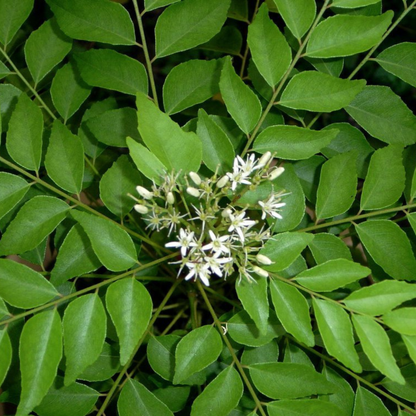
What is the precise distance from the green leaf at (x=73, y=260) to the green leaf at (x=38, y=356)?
8cm

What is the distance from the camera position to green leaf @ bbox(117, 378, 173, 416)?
2.29 ft

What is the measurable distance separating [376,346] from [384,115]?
0.38 meters

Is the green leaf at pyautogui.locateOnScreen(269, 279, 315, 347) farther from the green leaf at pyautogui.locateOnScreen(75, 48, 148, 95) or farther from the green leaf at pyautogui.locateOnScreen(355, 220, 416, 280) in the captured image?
the green leaf at pyautogui.locateOnScreen(75, 48, 148, 95)

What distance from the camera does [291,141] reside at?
68 centimetres

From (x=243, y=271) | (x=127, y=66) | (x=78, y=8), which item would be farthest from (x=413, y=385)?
(x=78, y=8)

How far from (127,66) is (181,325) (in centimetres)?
56

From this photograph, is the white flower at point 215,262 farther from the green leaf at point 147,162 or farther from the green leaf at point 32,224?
the green leaf at point 32,224

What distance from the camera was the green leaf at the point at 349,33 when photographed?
68 centimetres

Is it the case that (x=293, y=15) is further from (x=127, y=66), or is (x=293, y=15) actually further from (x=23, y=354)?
(x=23, y=354)

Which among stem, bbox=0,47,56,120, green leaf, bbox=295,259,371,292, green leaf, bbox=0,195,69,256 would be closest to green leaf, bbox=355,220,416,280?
green leaf, bbox=295,259,371,292

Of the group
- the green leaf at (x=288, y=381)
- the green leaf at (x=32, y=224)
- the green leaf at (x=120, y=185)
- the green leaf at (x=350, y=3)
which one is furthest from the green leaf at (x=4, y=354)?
the green leaf at (x=350, y=3)

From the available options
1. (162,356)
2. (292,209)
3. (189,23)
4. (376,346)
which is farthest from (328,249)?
(189,23)

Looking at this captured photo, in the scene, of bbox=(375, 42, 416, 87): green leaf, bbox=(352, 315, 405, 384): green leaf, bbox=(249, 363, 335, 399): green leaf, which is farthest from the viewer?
bbox=(375, 42, 416, 87): green leaf

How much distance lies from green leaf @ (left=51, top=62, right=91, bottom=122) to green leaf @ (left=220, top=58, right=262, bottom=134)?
28cm
